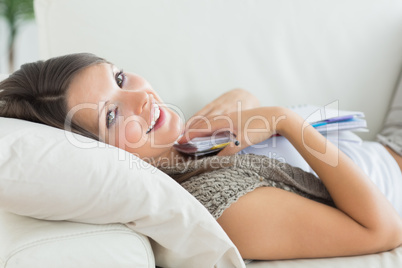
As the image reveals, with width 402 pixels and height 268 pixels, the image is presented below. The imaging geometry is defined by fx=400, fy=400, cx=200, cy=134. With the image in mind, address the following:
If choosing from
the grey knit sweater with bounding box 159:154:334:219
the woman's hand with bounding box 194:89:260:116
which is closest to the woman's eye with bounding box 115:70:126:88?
the grey knit sweater with bounding box 159:154:334:219

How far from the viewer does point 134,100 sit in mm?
1021

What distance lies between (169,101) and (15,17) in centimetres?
200

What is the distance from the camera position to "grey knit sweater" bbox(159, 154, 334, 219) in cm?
92

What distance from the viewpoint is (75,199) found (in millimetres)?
699

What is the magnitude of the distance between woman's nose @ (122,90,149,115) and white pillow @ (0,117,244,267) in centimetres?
23

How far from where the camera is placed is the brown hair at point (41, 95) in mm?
948

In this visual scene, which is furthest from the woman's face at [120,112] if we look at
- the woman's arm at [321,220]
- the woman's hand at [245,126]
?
the woman's arm at [321,220]

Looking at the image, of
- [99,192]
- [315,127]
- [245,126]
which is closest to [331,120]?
[315,127]

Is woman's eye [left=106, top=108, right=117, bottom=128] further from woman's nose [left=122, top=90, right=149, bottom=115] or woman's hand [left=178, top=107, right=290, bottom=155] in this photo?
woman's hand [left=178, top=107, right=290, bottom=155]

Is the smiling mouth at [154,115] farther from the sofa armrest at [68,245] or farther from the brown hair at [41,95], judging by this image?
the sofa armrest at [68,245]

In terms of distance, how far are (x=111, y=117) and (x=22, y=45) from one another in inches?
100

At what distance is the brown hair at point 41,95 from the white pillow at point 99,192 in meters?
0.15

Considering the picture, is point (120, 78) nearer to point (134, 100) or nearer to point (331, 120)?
point (134, 100)

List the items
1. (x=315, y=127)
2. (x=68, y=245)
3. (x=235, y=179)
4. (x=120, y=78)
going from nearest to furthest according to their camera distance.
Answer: (x=68, y=245) < (x=235, y=179) < (x=120, y=78) < (x=315, y=127)
